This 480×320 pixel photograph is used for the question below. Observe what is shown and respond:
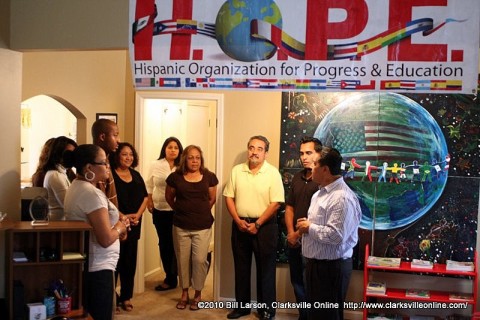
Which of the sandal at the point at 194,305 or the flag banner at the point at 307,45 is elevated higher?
the flag banner at the point at 307,45

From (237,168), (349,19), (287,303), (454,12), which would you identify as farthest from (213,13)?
(287,303)

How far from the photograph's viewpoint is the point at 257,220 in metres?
4.96

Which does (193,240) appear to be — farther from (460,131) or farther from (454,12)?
(454,12)

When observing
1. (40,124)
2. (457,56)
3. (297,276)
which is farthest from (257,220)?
(40,124)

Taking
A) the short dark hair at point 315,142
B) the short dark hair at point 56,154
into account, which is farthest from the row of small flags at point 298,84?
the short dark hair at point 315,142

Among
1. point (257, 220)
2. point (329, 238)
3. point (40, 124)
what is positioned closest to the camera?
Answer: point (329, 238)

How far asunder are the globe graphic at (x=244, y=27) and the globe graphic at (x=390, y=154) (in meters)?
1.96

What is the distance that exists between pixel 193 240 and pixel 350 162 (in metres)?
1.49

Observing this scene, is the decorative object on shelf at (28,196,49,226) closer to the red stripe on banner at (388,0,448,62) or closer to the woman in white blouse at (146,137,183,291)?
the red stripe on banner at (388,0,448,62)

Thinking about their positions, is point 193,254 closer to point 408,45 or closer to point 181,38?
point 181,38

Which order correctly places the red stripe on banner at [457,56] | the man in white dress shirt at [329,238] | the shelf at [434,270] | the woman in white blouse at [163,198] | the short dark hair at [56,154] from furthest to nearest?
the woman in white blouse at [163,198] → the shelf at [434,270] → the short dark hair at [56,154] → the man in white dress shirt at [329,238] → the red stripe on banner at [457,56]

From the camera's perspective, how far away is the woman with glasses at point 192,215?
205 inches

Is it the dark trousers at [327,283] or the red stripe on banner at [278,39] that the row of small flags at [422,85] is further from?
the dark trousers at [327,283]

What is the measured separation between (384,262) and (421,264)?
278 millimetres
